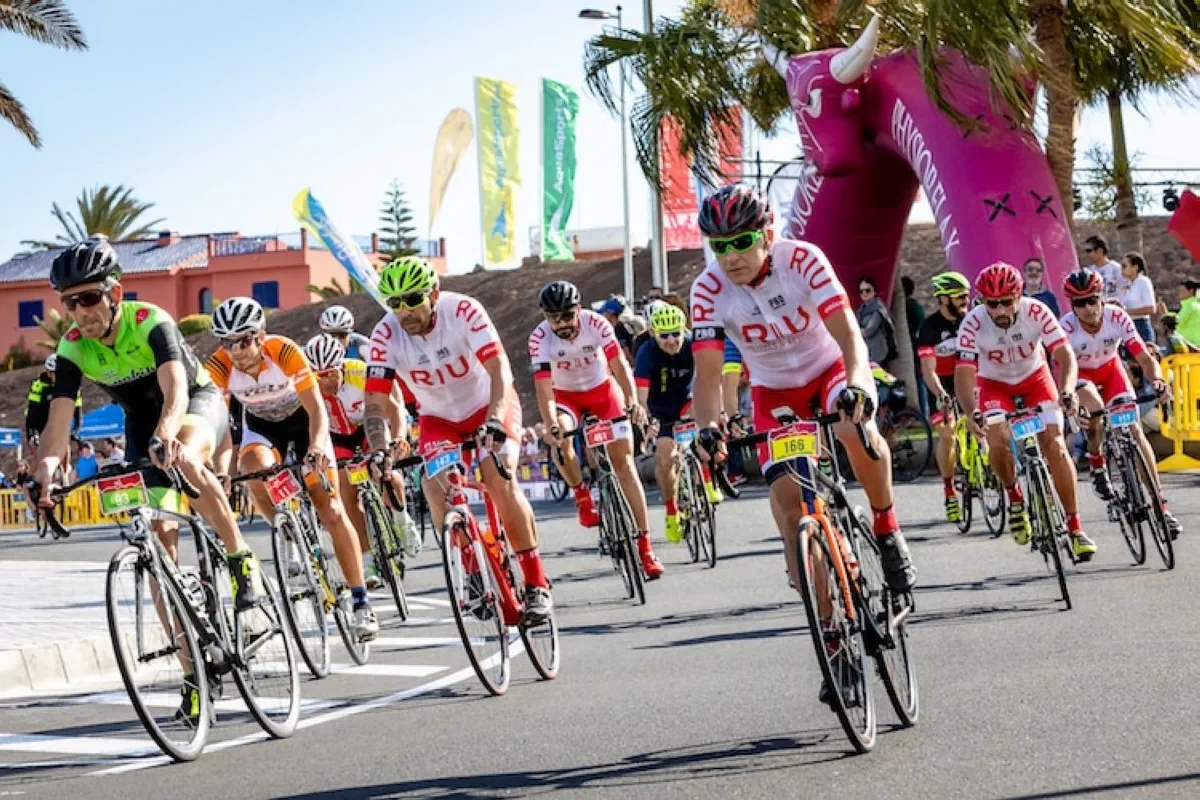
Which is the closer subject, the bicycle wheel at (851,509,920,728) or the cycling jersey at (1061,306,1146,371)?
the bicycle wheel at (851,509,920,728)

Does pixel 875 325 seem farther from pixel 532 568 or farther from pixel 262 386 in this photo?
pixel 532 568

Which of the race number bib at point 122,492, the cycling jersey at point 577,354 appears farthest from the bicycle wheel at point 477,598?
the cycling jersey at point 577,354

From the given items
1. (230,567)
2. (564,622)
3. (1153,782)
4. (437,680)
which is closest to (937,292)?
(564,622)

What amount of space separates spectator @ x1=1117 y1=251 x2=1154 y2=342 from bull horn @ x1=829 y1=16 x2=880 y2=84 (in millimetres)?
4632

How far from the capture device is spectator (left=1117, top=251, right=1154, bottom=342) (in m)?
21.3

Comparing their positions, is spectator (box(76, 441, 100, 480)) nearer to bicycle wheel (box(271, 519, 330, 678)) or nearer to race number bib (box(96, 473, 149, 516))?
bicycle wheel (box(271, 519, 330, 678))

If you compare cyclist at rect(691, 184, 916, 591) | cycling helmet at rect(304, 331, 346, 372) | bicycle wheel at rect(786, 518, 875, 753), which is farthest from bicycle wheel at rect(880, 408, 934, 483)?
bicycle wheel at rect(786, 518, 875, 753)

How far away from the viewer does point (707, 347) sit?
8023mm

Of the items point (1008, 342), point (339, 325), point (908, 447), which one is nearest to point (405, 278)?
point (1008, 342)

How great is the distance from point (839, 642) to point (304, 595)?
4201mm

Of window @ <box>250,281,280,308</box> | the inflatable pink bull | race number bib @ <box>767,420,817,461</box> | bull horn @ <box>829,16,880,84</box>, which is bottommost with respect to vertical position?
race number bib @ <box>767,420,817,461</box>

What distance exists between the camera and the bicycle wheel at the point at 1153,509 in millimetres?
12414

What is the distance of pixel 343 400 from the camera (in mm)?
13695

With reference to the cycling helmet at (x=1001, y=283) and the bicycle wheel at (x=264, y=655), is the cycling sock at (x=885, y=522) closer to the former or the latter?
the bicycle wheel at (x=264, y=655)
